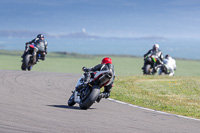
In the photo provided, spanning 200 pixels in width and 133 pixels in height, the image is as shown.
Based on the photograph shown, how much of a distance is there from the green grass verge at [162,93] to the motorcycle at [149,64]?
9.10 feet

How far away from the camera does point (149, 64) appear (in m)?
26.6

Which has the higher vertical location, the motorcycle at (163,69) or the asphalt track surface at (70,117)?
the motorcycle at (163,69)

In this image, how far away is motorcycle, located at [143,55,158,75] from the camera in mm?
26281

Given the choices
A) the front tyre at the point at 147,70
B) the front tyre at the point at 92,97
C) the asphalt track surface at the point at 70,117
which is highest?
the front tyre at the point at 147,70

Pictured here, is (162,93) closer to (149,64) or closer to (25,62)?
(149,64)

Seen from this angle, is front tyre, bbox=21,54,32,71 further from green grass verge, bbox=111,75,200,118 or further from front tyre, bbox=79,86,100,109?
Result: front tyre, bbox=79,86,100,109

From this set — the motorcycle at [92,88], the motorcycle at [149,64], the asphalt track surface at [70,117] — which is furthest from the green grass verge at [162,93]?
the motorcycle at [149,64]

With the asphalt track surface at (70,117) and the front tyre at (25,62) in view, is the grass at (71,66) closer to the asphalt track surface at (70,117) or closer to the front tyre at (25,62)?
the front tyre at (25,62)

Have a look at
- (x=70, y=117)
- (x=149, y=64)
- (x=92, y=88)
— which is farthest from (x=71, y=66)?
(x=70, y=117)

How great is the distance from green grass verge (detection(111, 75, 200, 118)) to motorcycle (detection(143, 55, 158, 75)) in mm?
2773

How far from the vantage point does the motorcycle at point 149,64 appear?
86.2ft

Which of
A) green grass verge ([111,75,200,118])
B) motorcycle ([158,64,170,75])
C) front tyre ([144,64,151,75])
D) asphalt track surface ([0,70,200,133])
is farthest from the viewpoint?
motorcycle ([158,64,170,75])

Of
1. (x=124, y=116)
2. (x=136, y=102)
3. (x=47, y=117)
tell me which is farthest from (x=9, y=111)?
(x=136, y=102)

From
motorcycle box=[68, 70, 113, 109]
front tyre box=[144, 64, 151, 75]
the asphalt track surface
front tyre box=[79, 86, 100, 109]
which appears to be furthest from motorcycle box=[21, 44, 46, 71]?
front tyre box=[79, 86, 100, 109]
